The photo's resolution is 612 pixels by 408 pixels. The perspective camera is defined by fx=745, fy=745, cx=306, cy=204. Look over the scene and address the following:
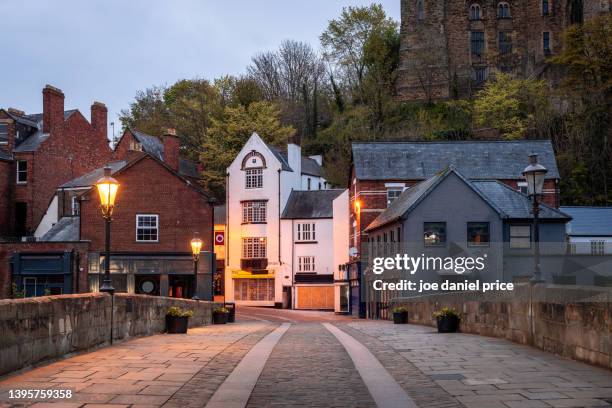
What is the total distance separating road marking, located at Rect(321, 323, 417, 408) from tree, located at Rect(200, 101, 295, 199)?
2252 inches

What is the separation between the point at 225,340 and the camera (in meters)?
17.6

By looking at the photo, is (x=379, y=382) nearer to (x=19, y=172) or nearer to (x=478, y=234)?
(x=478, y=234)

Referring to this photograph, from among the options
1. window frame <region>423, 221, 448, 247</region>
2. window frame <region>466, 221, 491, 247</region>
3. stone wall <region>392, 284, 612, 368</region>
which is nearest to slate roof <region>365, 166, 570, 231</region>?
window frame <region>466, 221, 491, 247</region>

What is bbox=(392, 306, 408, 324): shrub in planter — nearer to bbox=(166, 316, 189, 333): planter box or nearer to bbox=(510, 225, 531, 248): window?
bbox=(166, 316, 189, 333): planter box

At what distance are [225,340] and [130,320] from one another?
2.31m

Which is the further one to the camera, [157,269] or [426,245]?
[157,269]

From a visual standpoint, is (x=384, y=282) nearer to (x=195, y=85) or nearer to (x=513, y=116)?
(x=513, y=116)

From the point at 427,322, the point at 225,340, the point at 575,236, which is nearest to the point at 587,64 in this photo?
the point at 575,236

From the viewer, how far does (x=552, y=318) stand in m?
12.7

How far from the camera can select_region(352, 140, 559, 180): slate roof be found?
169 feet

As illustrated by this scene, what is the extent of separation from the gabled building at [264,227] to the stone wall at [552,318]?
4277cm

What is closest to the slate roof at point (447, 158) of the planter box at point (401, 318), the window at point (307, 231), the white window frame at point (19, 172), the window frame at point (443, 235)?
the window frame at point (443, 235)

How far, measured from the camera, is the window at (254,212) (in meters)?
63.1

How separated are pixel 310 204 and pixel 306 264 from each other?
5234mm
